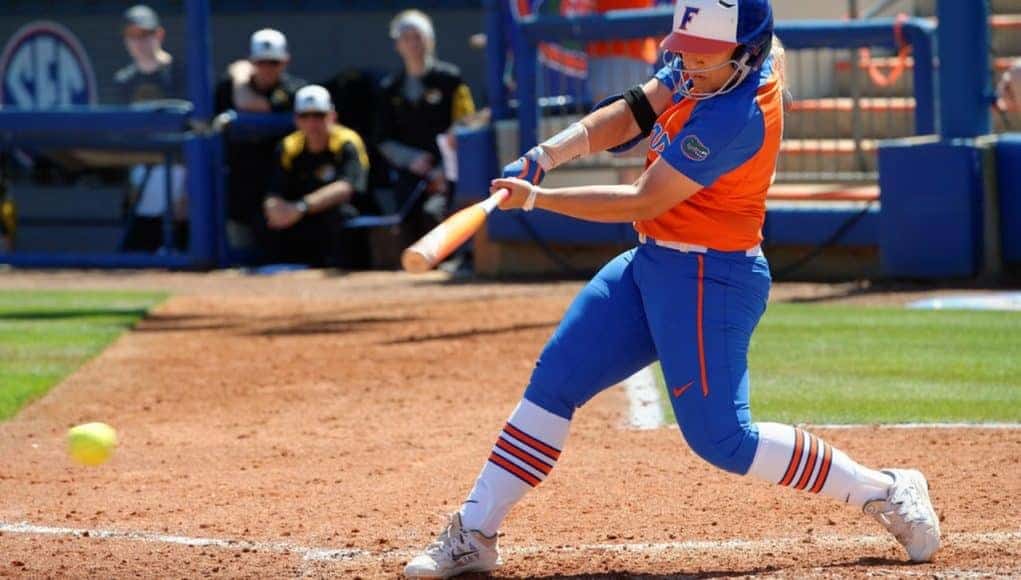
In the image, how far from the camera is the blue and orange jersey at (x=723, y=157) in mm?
4188

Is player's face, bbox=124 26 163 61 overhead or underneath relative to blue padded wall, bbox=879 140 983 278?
overhead

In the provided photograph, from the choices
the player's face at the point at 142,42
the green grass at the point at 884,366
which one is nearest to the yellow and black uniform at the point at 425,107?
the player's face at the point at 142,42

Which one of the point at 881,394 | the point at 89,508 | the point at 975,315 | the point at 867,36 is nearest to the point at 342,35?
the point at 867,36

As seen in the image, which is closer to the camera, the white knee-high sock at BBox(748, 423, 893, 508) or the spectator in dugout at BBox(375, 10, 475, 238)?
the white knee-high sock at BBox(748, 423, 893, 508)

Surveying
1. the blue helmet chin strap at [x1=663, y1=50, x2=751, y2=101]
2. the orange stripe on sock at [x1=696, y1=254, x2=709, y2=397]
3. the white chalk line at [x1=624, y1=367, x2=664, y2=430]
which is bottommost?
the white chalk line at [x1=624, y1=367, x2=664, y2=430]

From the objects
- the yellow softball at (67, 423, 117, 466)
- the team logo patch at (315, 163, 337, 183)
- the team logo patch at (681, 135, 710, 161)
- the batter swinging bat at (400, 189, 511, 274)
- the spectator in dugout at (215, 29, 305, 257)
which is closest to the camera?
the batter swinging bat at (400, 189, 511, 274)

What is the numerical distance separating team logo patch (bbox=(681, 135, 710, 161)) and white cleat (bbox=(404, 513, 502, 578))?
46.8 inches

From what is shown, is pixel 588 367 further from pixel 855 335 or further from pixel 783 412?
pixel 855 335

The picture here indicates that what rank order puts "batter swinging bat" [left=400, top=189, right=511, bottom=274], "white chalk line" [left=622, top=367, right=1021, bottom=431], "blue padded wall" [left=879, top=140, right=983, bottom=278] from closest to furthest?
"batter swinging bat" [left=400, top=189, right=511, bottom=274] → "white chalk line" [left=622, top=367, right=1021, bottom=431] → "blue padded wall" [left=879, top=140, right=983, bottom=278]

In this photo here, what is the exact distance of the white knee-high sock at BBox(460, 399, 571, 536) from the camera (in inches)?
175

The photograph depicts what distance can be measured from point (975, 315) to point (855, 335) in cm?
87

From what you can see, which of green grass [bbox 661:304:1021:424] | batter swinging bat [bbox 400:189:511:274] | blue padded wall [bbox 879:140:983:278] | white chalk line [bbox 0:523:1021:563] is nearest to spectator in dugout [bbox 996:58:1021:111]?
blue padded wall [bbox 879:140:983:278]

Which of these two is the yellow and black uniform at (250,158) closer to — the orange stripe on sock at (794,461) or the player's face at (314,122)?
the player's face at (314,122)

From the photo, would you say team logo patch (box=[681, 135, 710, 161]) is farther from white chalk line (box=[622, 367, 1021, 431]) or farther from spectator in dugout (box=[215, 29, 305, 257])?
spectator in dugout (box=[215, 29, 305, 257])
